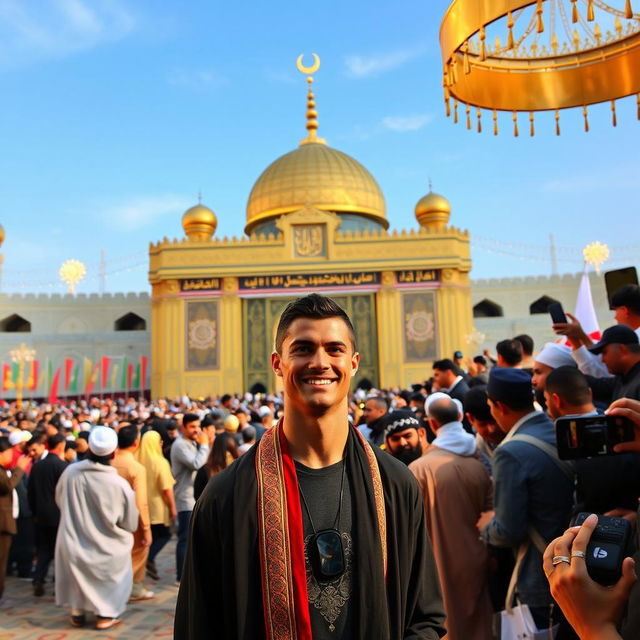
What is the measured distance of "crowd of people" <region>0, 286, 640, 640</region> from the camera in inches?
69.2

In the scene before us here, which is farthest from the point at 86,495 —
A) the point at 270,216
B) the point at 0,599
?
the point at 270,216

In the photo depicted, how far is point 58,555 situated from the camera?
5301 mm

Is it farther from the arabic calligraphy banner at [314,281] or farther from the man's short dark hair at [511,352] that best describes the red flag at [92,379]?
the man's short dark hair at [511,352]

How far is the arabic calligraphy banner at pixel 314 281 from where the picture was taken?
26.4 metres

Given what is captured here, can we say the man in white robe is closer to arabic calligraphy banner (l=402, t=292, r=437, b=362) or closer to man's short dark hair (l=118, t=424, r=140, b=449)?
man's short dark hair (l=118, t=424, r=140, b=449)

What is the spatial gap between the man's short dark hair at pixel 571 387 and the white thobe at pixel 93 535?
11.9 feet

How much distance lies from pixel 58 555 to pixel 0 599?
128 cm

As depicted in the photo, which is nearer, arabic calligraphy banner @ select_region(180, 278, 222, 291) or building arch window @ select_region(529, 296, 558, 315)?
arabic calligraphy banner @ select_region(180, 278, 222, 291)

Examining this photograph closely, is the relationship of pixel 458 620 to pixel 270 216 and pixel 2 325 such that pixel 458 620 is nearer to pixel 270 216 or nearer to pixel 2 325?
pixel 270 216

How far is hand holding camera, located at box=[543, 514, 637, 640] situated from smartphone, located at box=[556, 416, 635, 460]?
0.63m

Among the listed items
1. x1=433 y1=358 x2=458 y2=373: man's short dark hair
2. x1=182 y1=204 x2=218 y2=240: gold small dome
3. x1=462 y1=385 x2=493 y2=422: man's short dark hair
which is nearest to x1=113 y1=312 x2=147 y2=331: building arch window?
x1=182 y1=204 x2=218 y2=240: gold small dome

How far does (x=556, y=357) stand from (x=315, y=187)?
86.7 ft

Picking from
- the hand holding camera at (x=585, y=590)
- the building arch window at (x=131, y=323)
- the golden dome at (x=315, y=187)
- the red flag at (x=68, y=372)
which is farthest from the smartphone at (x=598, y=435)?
the building arch window at (x=131, y=323)

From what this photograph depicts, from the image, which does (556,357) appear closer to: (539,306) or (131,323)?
(539,306)
